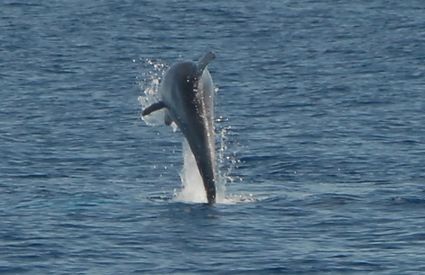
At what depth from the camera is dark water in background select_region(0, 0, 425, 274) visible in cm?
3622

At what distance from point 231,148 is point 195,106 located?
435 inches

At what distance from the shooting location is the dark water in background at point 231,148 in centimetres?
3622

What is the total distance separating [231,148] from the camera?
5062 cm

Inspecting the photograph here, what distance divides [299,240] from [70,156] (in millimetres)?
13192

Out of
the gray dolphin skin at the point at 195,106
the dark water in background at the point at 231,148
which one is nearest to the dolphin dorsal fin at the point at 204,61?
the gray dolphin skin at the point at 195,106

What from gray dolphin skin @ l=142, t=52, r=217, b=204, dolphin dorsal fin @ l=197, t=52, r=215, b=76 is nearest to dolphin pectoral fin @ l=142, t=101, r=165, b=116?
gray dolphin skin @ l=142, t=52, r=217, b=204

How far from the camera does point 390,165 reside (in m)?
46.3

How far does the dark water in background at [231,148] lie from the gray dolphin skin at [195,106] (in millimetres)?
1172

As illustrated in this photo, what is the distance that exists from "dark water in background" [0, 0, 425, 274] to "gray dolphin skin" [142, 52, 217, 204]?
1172 mm

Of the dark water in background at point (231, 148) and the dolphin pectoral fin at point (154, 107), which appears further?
the dolphin pectoral fin at point (154, 107)

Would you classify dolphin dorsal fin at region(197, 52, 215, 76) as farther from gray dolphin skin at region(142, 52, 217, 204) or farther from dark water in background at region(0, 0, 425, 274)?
dark water in background at region(0, 0, 425, 274)

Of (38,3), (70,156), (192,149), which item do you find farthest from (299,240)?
(38,3)

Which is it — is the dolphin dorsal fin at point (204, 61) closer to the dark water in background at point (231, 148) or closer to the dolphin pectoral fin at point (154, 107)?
the dolphin pectoral fin at point (154, 107)

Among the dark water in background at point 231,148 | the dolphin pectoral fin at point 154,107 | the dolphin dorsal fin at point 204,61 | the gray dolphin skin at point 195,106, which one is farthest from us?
the dolphin pectoral fin at point 154,107
